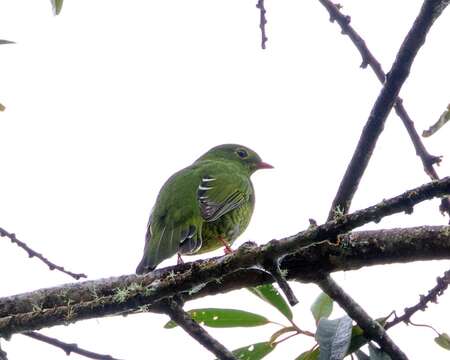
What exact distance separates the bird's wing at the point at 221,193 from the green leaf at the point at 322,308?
218 centimetres

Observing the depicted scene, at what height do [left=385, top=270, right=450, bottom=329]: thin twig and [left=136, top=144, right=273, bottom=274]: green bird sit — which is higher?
[left=136, top=144, right=273, bottom=274]: green bird

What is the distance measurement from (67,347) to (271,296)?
916 millimetres

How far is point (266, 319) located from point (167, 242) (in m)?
1.69

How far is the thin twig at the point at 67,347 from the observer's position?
295cm

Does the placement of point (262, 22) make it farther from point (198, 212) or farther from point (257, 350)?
point (198, 212)

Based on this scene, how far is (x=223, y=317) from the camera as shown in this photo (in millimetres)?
3602

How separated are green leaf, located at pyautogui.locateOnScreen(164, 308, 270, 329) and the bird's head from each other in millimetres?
4291

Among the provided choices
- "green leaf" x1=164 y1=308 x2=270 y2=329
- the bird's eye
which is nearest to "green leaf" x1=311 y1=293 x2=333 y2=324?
"green leaf" x1=164 y1=308 x2=270 y2=329

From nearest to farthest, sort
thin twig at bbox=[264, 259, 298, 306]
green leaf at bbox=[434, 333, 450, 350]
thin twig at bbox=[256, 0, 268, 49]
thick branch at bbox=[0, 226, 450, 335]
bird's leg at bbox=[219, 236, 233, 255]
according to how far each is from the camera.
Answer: thin twig at bbox=[264, 259, 298, 306], thick branch at bbox=[0, 226, 450, 335], green leaf at bbox=[434, 333, 450, 350], thin twig at bbox=[256, 0, 268, 49], bird's leg at bbox=[219, 236, 233, 255]

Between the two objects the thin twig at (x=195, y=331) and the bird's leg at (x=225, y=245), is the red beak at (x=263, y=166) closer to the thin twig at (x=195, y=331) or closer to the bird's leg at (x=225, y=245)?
the bird's leg at (x=225, y=245)

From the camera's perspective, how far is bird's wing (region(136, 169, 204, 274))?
491cm

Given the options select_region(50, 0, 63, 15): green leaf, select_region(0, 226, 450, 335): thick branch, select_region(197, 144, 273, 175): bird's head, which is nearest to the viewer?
select_region(0, 226, 450, 335): thick branch

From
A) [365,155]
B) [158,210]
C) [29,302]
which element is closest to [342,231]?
[365,155]

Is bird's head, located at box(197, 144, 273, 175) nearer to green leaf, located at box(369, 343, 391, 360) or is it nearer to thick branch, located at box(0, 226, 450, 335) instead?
thick branch, located at box(0, 226, 450, 335)
